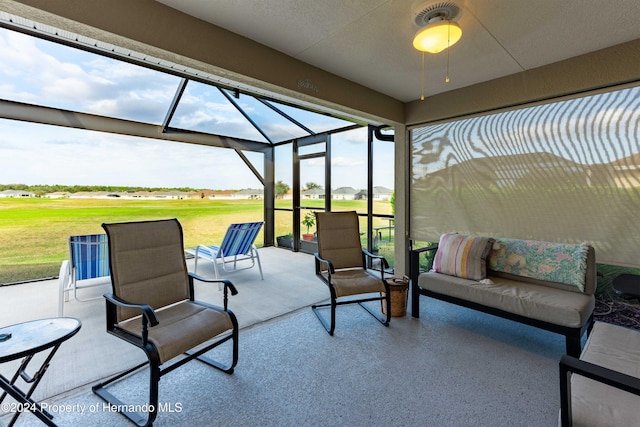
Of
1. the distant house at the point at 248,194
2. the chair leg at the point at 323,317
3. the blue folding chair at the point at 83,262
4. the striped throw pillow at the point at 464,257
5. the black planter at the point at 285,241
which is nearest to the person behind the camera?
the chair leg at the point at 323,317

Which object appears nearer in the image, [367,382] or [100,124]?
[367,382]

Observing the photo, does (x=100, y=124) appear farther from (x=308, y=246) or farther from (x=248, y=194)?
(x=308, y=246)

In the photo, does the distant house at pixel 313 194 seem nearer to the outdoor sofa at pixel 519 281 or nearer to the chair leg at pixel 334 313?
the chair leg at pixel 334 313

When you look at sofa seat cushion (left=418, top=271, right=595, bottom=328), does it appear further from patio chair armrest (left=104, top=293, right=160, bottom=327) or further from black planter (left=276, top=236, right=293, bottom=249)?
black planter (left=276, top=236, right=293, bottom=249)

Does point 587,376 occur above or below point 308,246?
above

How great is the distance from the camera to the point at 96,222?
5672 millimetres

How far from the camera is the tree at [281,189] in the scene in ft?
23.3

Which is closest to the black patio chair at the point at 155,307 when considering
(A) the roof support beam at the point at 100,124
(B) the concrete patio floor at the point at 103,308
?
(B) the concrete patio floor at the point at 103,308

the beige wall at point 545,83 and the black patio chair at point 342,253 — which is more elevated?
the beige wall at point 545,83

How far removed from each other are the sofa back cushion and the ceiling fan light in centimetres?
206

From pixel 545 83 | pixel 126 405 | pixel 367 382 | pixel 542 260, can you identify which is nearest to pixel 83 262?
pixel 126 405

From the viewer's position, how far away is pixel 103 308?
346 cm

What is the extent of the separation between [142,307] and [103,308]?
230cm

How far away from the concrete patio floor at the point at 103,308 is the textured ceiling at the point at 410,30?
2.68m
